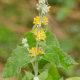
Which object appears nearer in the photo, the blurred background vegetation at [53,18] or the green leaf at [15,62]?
the green leaf at [15,62]

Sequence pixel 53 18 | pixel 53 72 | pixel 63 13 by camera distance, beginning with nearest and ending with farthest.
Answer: pixel 53 72, pixel 63 13, pixel 53 18

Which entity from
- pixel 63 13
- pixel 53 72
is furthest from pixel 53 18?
pixel 53 72

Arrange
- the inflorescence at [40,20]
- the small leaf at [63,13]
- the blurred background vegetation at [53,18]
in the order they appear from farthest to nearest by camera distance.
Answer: the small leaf at [63,13] < the blurred background vegetation at [53,18] < the inflorescence at [40,20]

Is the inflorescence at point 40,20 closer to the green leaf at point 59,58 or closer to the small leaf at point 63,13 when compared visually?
the green leaf at point 59,58

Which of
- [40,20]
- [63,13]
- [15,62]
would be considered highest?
[63,13]

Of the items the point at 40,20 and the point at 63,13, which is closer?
the point at 40,20

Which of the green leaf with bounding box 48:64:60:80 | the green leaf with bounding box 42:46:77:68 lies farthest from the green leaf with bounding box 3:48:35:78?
the green leaf with bounding box 48:64:60:80

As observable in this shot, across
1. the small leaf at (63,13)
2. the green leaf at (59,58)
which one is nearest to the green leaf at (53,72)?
the green leaf at (59,58)

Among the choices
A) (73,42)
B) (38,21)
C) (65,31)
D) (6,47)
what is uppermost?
(65,31)

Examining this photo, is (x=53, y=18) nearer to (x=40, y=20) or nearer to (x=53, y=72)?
(x=53, y=72)

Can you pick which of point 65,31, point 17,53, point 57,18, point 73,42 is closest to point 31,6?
point 57,18

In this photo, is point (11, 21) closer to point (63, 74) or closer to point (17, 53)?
point (63, 74)
